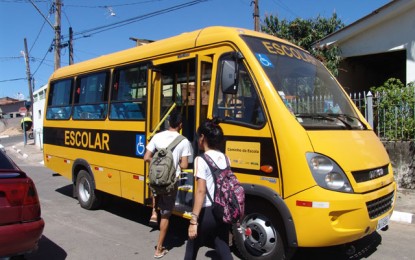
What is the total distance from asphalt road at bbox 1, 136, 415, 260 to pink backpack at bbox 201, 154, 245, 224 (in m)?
1.61

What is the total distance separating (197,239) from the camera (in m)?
3.55

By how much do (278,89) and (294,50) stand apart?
1101 millimetres

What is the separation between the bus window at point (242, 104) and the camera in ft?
14.3

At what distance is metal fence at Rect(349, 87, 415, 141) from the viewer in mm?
7945

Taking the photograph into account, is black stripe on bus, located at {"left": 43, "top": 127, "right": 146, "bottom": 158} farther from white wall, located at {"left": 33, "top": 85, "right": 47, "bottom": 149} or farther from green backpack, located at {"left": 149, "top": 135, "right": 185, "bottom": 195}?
white wall, located at {"left": 33, "top": 85, "right": 47, "bottom": 149}

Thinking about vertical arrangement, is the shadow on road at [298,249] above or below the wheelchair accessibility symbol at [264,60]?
below

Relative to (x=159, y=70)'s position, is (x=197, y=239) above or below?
below

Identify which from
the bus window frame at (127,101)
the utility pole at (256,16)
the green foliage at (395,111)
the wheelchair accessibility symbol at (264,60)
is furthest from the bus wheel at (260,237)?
the utility pole at (256,16)

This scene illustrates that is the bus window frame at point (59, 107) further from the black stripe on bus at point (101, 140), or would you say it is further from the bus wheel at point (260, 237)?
the bus wheel at point (260, 237)

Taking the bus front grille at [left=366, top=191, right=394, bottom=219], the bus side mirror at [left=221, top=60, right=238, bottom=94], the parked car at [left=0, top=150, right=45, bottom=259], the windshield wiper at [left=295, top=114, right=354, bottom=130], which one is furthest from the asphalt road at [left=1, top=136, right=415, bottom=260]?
the bus side mirror at [left=221, top=60, right=238, bottom=94]

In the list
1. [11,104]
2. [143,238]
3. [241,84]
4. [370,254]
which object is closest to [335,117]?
[241,84]

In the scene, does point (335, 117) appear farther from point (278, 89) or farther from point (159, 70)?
point (159, 70)

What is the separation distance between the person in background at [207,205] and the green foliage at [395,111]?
579 centimetres

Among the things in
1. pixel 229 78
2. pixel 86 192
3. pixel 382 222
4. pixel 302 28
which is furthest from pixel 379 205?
pixel 302 28
